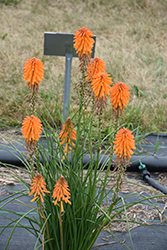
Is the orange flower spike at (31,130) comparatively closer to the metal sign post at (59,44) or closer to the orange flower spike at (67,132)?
the orange flower spike at (67,132)

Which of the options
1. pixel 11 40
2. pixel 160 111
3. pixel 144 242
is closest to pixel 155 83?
pixel 160 111

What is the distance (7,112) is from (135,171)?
1485 mm

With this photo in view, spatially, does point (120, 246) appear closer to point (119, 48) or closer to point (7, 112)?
point (7, 112)

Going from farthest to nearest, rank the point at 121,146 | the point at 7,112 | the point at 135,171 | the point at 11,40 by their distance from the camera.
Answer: the point at 11,40, the point at 7,112, the point at 135,171, the point at 121,146

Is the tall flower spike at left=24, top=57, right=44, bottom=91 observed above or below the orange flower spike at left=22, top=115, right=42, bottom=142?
above

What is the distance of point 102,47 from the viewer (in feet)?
16.6

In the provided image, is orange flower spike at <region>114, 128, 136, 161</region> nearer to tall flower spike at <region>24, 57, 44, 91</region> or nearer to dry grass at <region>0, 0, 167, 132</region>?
tall flower spike at <region>24, 57, 44, 91</region>

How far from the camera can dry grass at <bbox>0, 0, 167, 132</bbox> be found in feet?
10.5

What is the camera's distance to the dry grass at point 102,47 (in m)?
3.19

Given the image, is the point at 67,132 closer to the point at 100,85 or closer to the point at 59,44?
the point at 100,85

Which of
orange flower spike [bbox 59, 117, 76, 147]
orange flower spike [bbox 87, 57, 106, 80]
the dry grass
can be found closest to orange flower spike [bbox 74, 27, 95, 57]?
orange flower spike [bbox 87, 57, 106, 80]

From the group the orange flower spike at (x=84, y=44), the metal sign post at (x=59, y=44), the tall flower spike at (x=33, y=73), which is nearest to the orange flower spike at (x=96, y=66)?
the orange flower spike at (x=84, y=44)

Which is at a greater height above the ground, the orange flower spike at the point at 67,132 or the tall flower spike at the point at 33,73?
the tall flower spike at the point at 33,73

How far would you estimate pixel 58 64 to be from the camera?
4555 millimetres
